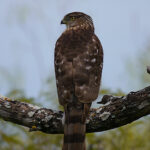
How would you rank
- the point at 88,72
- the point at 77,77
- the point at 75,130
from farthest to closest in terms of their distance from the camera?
the point at 88,72 < the point at 77,77 < the point at 75,130

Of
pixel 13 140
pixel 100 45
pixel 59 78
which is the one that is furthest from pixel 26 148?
pixel 100 45

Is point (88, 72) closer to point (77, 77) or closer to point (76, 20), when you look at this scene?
point (77, 77)

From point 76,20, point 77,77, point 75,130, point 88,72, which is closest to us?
point 75,130

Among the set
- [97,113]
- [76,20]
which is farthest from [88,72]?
[76,20]

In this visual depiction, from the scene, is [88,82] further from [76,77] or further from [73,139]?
[73,139]

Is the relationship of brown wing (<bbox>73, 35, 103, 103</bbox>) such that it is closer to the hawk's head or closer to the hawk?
the hawk

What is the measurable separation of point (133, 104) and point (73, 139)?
89 cm

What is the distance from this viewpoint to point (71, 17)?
8.78m

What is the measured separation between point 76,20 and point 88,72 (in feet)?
5.92

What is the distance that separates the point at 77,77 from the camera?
689cm

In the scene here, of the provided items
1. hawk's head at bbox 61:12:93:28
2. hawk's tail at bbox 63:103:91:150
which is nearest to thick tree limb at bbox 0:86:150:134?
hawk's tail at bbox 63:103:91:150

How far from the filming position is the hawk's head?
8.59 meters

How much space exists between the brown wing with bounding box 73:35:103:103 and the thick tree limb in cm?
22

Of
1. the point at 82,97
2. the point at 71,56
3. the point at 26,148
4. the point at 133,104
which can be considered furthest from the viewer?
the point at 26,148
